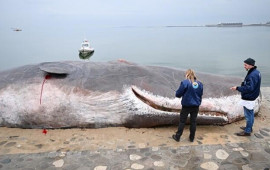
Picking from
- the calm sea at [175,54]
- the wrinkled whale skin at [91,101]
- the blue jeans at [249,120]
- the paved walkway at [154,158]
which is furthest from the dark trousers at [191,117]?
the calm sea at [175,54]

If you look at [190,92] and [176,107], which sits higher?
[190,92]

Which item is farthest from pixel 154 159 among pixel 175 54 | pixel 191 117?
pixel 175 54

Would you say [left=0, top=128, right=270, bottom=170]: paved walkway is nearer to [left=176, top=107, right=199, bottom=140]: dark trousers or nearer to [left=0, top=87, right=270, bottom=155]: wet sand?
[left=0, top=87, right=270, bottom=155]: wet sand

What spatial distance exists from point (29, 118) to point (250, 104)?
15.5 feet

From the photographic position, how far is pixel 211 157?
450 cm

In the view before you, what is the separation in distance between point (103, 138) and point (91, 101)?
91 centimetres

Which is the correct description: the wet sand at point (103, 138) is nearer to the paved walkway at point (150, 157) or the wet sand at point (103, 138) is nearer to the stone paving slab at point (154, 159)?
the paved walkway at point (150, 157)

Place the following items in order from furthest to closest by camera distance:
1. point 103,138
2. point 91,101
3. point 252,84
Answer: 1. point 91,101
2. point 103,138
3. point 252,84

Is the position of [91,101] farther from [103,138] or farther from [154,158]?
[154,158]

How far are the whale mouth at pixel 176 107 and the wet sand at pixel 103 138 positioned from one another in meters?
0.20

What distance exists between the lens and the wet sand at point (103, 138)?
4.95m

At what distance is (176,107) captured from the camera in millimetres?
5777

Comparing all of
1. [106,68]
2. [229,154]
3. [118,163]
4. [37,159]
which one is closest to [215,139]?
[229,154]

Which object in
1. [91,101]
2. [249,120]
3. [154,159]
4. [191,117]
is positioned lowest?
[154,159]
